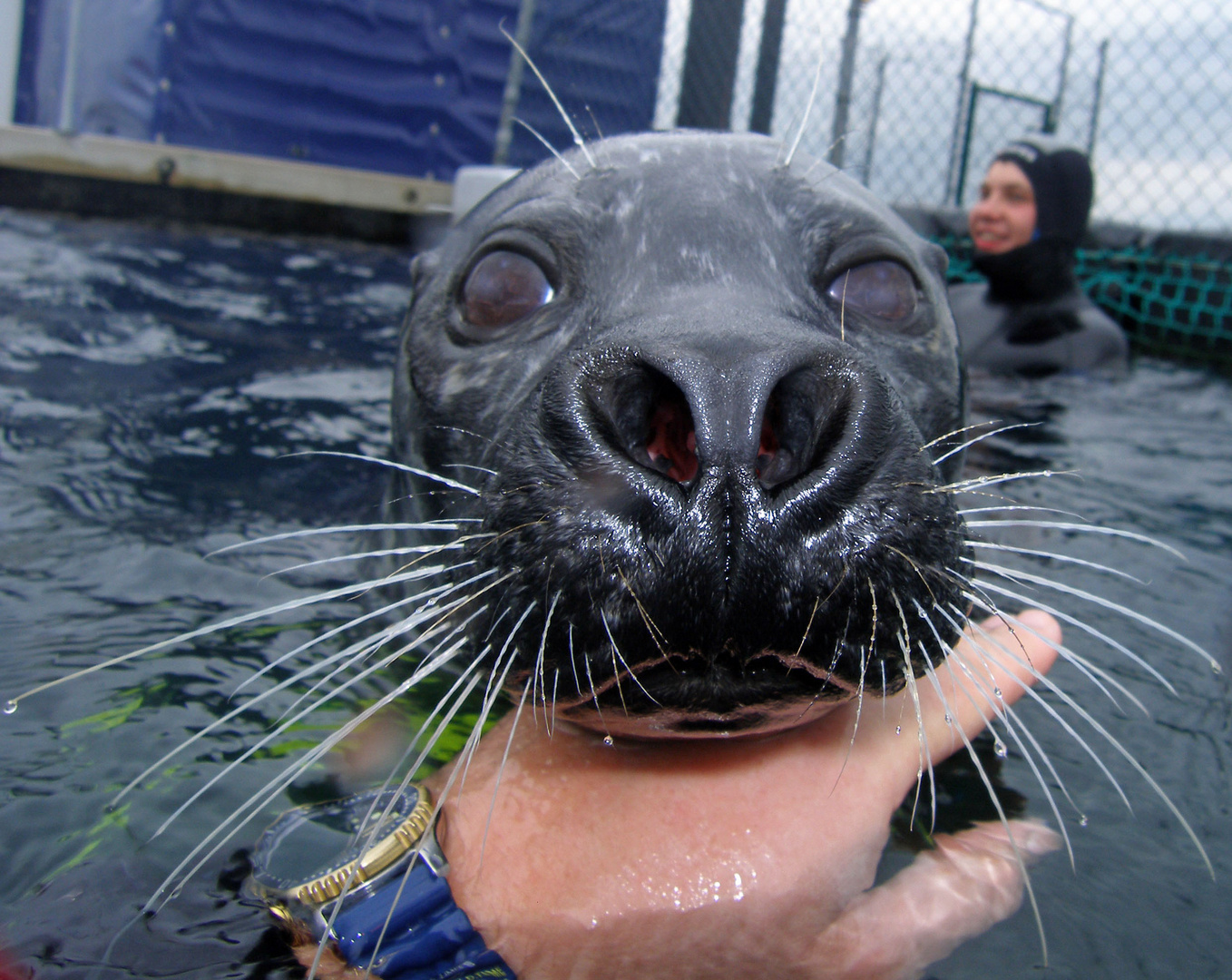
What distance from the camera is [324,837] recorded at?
169 cm

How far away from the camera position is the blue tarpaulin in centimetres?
1166

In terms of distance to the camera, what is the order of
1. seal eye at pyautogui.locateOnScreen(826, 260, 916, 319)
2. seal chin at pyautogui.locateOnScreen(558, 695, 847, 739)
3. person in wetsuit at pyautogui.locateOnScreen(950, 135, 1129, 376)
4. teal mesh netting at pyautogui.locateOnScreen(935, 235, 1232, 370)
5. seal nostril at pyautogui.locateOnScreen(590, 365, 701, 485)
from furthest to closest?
1. teal mesh netting at pyautogui.locateOnScreen(935, 235, 1232, 370)
2. person in wetsuit at pyautogui.locateOnScreen(950, 135, 1129, 376)
3. seal eye at pyautogui.locateOnScreen(826, 260, 916, 319)
4. seal chin at pyautogui.locateOnScreen(558, 695, 847, 739)
5. seal nostril at pyautogui.locateOnScreen(590, 365, 701, 485)

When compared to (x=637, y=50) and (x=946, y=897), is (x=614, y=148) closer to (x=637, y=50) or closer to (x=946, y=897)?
(x=946, y=897)

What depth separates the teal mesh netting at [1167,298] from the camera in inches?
344

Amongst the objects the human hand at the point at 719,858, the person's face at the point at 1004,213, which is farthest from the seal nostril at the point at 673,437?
the person's face at the point at 1004,213

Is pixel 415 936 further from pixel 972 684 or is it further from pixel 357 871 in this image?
pixel 972 684

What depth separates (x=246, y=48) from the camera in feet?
39.3

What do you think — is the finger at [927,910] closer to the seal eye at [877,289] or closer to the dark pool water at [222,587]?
the dark pool water at [222,587]

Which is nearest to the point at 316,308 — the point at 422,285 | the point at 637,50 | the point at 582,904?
the point at 422,285

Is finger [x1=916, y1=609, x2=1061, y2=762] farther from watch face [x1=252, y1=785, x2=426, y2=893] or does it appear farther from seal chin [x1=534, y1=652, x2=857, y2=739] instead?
watch face [x1=252, y1=785, x2=426, y2=893]

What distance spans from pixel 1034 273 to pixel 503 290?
670 cm

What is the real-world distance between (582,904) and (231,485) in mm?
2540

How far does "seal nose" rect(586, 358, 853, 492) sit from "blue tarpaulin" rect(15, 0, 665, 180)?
10130mm

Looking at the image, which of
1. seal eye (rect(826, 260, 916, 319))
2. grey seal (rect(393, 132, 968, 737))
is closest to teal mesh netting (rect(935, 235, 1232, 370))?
seal eye (rect(826, 260, 916, 319))
